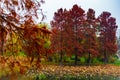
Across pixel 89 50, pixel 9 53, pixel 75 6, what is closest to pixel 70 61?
pixel 89 50

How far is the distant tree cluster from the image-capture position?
29625mm

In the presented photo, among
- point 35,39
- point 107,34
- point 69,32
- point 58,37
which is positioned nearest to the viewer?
point 35,39

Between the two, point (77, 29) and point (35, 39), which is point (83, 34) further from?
point (35, 39)

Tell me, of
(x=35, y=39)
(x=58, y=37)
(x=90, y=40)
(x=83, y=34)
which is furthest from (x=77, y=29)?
(x=35, y=39)

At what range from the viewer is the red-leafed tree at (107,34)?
3152cm

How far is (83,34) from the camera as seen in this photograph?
29688 mm

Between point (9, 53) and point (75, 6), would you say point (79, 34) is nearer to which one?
point (75, 6)

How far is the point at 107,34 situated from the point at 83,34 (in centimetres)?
317

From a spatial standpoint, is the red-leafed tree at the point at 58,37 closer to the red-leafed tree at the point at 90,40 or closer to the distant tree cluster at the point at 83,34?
the distant tree cluster at the point at 83,34

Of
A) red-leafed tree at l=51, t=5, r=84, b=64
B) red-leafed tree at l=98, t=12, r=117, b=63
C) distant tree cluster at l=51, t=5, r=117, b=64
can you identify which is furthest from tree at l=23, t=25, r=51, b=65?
red-leafed tree at l=98, t=12, r=117, b=63

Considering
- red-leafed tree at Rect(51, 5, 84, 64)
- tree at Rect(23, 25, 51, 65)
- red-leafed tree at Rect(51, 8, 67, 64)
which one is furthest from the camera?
red-leafed tree at Rect(51, 5, 84, 64)

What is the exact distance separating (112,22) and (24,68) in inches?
1109

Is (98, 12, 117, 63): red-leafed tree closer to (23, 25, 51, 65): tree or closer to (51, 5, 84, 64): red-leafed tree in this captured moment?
(51, 5, 84, 64): red-leafed tree

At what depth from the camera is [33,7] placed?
490 centimetres
